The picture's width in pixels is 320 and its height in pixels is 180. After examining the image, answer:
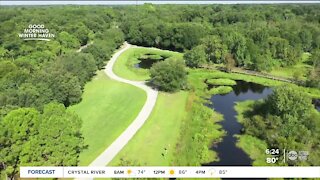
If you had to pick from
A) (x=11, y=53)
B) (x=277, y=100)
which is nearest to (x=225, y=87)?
(x=277, y=100)

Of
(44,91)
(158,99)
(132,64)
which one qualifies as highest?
(44,91)

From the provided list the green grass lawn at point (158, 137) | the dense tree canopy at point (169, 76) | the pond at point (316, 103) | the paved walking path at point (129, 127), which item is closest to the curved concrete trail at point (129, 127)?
the paved walking path at point (129, 127)

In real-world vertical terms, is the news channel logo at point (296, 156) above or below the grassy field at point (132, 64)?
above

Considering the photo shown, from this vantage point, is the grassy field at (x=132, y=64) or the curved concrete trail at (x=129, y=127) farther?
the grassy field at (x=132, y=64)
